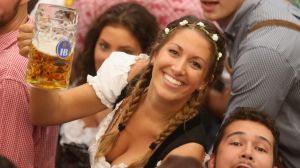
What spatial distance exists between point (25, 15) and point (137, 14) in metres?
0.96

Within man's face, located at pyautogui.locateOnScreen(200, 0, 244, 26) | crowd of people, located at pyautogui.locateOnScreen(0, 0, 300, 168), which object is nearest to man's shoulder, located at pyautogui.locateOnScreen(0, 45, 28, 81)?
crowd of people, located at pyautogui.locateOnScreen(0, 0, 300, 168)

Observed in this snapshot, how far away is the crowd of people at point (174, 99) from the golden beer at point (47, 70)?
0.40 feet

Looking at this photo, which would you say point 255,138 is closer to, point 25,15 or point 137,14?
point 25,15

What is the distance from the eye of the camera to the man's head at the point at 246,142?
80.1 inches

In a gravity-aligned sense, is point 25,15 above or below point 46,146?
above

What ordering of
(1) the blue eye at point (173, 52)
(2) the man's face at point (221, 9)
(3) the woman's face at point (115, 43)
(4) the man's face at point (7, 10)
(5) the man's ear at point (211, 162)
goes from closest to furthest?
(4) the man's face at point (7, 10) < (1) the blue eye at point (173, 52) < (5) the man's ear at point (211, 162) < (2) the man's face at point (221, 9) < (3) the woman's face at point (115, 43)

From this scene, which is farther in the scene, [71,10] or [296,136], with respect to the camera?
[296,136]

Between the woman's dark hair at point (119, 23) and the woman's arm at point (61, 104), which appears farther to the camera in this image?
the woman's dark hair at point (119, 23)

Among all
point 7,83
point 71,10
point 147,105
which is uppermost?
point 71,10

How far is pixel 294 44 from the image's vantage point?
6.82 ft

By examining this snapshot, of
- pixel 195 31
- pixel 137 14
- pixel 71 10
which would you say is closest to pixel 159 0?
pixel 137 14

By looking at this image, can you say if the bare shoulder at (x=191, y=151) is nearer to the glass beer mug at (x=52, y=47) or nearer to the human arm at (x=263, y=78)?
the human arm at (x=263, y=78)

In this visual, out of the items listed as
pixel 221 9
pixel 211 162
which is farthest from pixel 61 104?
pixel 221 9

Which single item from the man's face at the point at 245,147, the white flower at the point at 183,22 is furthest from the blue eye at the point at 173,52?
the man's face at the point at 245,147
